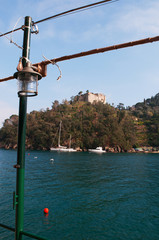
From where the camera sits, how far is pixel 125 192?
2042 cm

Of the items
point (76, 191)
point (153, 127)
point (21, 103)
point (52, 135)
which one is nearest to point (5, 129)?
point (52, 135)

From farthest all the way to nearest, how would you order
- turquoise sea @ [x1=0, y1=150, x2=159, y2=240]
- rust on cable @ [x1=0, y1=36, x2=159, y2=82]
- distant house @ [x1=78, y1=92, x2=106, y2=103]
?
distant house @ [x1=78, y1=92, x2=106, y2=103] → turquoise sea @ [x1=0, y1=150, x2=159, y2=240] → rust on cable @ [x1=0, y1=36, x2=159, y2=82]

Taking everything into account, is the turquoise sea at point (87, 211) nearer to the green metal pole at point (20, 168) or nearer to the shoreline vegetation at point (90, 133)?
the green metal pole at point (20, 168)

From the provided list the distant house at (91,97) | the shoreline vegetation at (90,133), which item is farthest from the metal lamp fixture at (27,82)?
the distant house at (91,97)

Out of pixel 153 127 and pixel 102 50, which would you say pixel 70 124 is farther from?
pixel 102 50

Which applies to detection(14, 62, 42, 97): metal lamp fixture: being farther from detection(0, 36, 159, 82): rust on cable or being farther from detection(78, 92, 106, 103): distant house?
detection(78, 92, 106, 103): distant house

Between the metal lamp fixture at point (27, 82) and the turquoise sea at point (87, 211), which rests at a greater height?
the metal lamp fixture at point (27, 82)

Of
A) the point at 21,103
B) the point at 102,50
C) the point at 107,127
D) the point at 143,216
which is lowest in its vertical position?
the point at 143,216

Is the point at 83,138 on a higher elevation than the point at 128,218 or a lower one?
higher

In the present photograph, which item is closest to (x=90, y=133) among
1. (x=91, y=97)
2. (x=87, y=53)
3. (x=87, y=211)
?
(x=91, y=97)

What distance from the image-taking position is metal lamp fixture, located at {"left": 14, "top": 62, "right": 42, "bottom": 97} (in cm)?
340

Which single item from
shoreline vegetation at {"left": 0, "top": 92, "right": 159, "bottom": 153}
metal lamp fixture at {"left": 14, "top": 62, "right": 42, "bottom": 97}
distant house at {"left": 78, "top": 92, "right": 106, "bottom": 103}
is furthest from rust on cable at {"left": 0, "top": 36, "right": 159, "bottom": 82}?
distant house at {"left": 78, "top": 92, "right": 106, "bottom": 103}

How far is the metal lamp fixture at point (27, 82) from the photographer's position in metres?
3.40

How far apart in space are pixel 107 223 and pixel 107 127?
10811 cm
